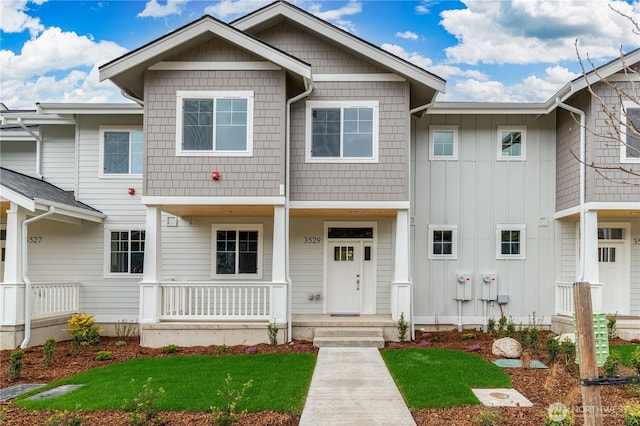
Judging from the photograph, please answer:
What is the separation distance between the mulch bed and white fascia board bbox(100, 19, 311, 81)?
578cm

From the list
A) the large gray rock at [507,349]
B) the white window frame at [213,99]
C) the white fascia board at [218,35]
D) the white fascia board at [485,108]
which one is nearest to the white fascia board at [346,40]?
the white fascia board at [218,35]

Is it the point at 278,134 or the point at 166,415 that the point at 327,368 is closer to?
the point at 166,415

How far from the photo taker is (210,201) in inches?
425

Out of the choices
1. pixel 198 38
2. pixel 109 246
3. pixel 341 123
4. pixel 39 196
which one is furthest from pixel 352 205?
pixel 39 196

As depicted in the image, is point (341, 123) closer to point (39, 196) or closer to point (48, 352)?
point (39, 196)

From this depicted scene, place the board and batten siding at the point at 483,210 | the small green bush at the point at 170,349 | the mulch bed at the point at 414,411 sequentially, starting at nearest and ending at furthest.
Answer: the mulch bed at the point at 414,411, the small green bush at the point at 170,349, the board and batten siding at the point at 483,210

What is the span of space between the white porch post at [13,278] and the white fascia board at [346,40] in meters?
6.35

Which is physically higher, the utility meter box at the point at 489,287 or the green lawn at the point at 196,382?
the utility meter box at the point at 489,287

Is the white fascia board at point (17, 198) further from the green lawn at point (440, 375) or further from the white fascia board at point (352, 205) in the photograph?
Result: the green lawn at point (440, 375)

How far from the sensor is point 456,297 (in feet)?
42.4

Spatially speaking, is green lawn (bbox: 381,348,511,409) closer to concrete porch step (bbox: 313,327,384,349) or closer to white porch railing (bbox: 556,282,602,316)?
concrete porch step (bbox: 313,327,384,349)

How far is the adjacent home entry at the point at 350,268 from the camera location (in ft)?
41.5

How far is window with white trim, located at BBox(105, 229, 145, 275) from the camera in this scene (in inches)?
515

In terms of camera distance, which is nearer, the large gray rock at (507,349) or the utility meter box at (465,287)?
the large gray rock at (507,349)
